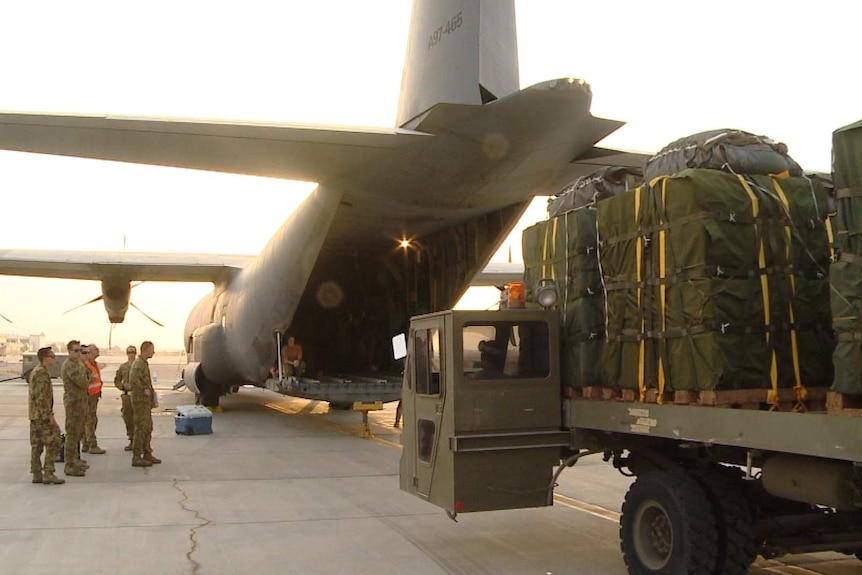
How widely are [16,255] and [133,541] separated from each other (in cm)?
2123

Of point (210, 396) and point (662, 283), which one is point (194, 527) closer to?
point (662, 283)

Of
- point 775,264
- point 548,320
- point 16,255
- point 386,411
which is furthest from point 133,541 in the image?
point 16,255

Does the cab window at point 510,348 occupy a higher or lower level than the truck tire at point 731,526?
higher

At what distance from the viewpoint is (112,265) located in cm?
2452

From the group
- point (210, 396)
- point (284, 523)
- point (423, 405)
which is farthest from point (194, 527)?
point (210, 396)

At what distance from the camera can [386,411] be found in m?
22.2

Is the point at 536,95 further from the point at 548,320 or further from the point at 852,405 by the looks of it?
the point at 852,405

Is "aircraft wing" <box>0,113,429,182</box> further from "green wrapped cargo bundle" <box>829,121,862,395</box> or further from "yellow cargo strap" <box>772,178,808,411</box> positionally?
"green wrapped cargo bundle" <box>829,121,862,395</box>

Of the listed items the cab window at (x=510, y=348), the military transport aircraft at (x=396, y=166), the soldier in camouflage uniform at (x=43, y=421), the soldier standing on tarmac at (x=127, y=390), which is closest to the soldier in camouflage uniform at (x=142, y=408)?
the soldier standing on tarmac at (x=127, y=390)

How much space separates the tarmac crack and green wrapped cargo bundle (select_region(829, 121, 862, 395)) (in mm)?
4834

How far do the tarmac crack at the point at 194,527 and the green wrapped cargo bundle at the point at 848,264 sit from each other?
483cm

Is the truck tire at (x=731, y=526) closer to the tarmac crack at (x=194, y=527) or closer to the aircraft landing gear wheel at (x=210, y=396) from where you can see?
the tarmac crack at (x=194, y=527)

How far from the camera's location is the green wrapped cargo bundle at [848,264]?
12.8 feet

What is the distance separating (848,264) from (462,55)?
8.64 metres
